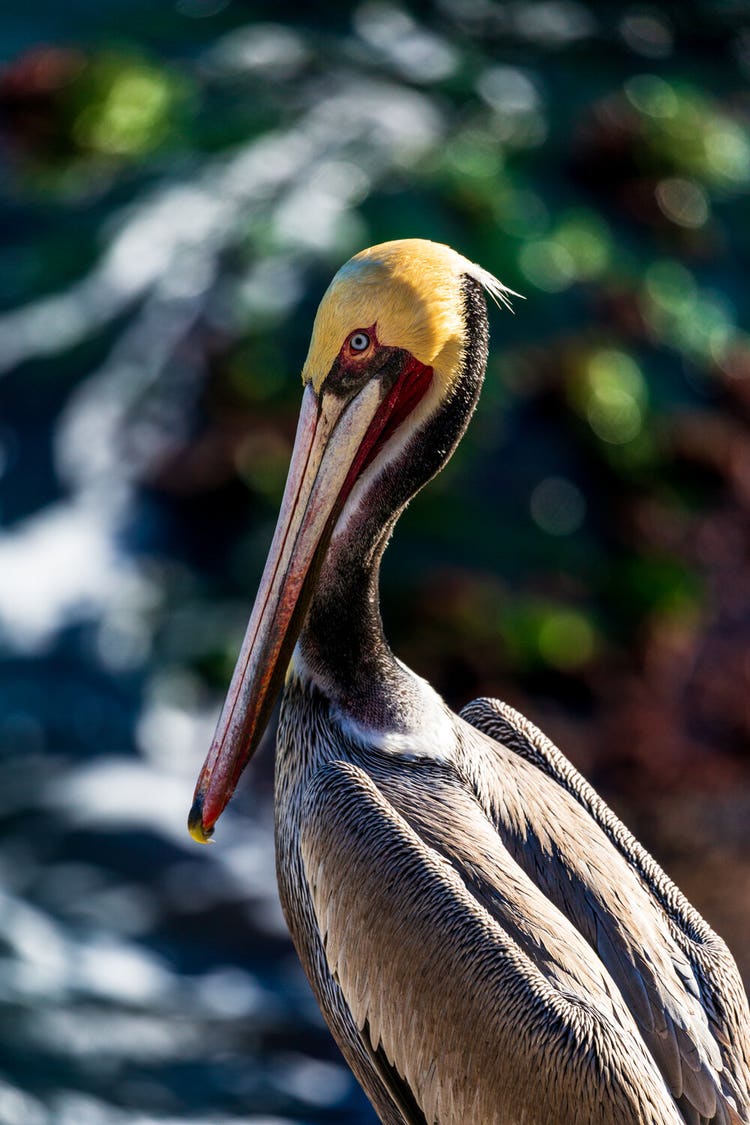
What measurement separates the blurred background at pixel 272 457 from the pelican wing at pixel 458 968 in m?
4.03

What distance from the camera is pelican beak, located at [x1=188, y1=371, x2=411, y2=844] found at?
347 cm

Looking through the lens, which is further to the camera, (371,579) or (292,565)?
(371,579)

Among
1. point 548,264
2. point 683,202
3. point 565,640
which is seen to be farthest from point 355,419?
point 683,202

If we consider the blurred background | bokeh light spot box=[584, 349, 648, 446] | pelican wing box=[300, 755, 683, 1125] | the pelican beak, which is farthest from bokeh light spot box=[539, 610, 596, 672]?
the pelican beak

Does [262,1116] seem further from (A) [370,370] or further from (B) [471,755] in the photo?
(A) [370,370]

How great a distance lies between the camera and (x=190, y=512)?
9977mm

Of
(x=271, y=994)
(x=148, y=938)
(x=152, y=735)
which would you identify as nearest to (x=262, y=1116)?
(x=271, y=994)

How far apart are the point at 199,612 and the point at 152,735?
2.89 ft

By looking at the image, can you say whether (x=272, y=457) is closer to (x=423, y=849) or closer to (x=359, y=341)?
(x=359, y=341)

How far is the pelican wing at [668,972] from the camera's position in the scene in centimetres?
328

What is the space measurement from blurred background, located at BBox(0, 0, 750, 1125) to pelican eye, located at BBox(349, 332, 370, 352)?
15.8ft

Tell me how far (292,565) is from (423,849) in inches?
29.0

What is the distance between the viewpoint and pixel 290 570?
3.51 meters

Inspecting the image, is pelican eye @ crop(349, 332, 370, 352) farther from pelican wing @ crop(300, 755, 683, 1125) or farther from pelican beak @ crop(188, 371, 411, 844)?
pelican wing @ crop(300, 755, 683, 1125)
